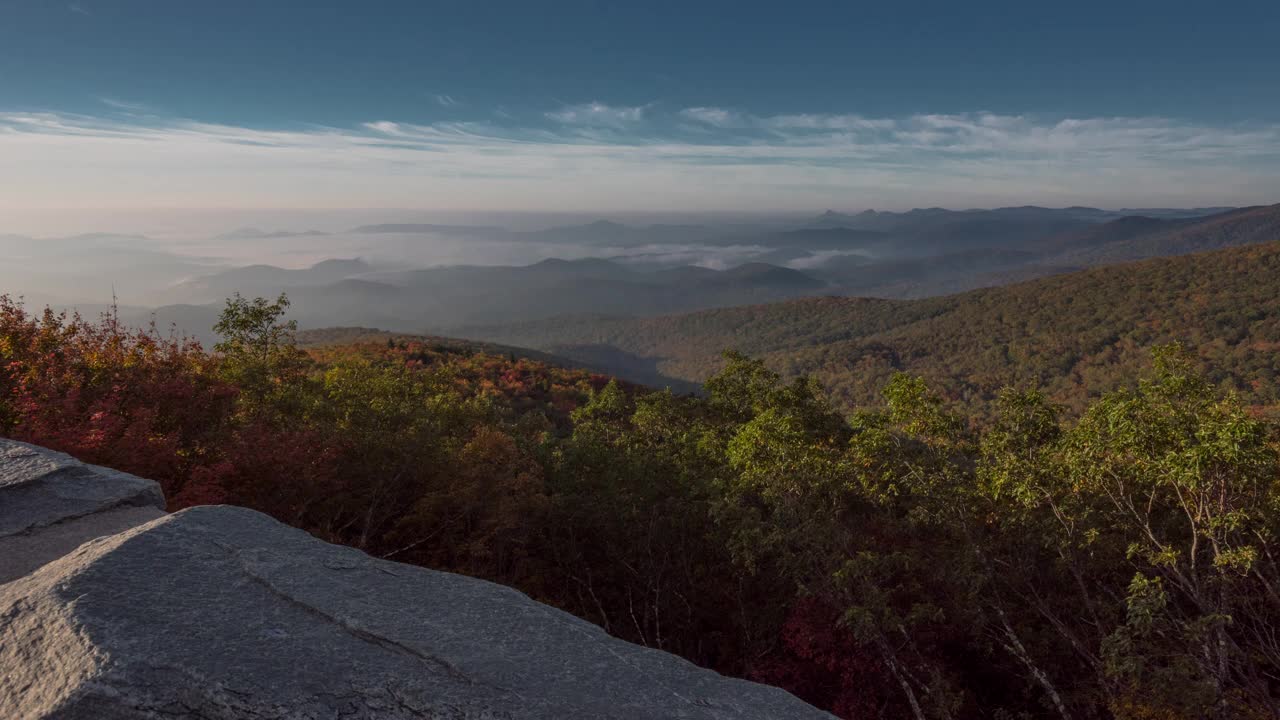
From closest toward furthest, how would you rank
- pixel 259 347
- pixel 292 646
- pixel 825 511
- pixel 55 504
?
1. pixel 292 646
2. pixel 55 504
3. pixel 825 511
4. pixel 259 347

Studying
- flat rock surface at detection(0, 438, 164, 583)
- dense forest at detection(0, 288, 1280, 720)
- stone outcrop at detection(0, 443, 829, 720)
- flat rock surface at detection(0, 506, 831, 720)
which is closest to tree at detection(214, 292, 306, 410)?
dense forest at detection(0, 288, 1280, 720)

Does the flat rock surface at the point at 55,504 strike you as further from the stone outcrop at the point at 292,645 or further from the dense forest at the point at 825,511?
the dense forest at the point at 825,511

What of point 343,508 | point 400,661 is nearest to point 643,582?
point 343,508

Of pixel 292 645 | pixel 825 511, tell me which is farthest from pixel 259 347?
pixel 292 645

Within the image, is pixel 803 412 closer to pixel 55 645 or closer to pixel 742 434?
pixel 742 434

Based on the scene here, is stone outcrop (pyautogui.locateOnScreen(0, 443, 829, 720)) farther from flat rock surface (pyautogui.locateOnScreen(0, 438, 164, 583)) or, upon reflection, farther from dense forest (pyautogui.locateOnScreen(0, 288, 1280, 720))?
dense forest (pyautogui.locateOnScreen(0, 288, 1280, 720))

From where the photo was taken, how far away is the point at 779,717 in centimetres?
753

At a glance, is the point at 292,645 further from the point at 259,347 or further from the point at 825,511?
the point at 259,347

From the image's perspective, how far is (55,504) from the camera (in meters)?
10.5

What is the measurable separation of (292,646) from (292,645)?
18 mm

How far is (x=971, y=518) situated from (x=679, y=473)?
31.1 feet

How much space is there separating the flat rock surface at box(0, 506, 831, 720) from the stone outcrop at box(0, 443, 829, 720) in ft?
0.06

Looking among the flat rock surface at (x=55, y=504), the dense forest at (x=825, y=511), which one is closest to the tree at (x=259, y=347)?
the dense forest at (x=825, y=511)

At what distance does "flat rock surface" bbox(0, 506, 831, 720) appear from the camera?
17.9ft
